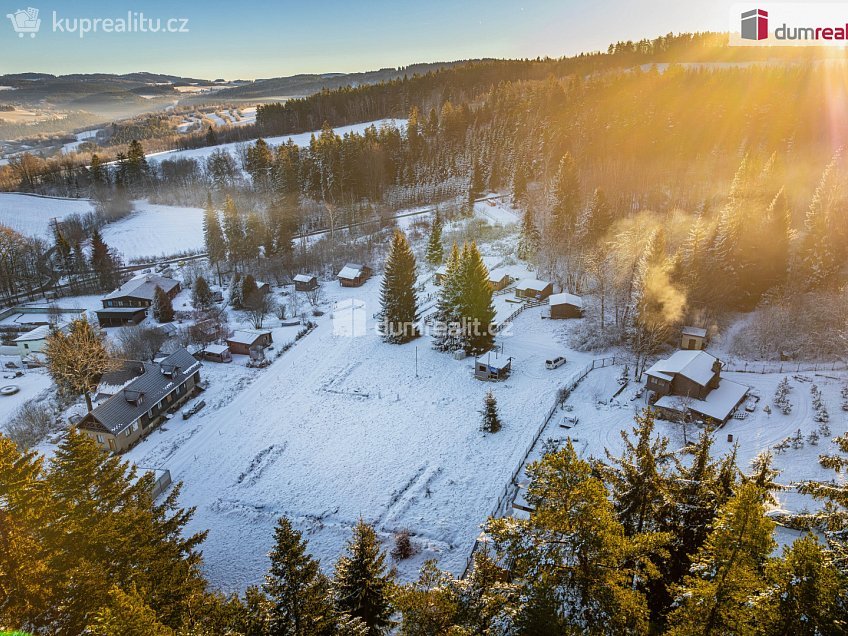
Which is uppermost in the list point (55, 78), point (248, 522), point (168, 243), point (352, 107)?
point (55, 78)

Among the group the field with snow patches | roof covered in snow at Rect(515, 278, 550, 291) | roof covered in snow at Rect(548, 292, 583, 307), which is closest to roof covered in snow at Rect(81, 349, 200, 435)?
the field with snow patches

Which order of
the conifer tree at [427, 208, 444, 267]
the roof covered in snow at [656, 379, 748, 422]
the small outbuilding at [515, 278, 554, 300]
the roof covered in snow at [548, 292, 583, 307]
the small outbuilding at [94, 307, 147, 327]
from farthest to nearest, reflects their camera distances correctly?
the conifer tree at [427, 208, 444, 267] → the small outbuilding at [94, 307, 147, 327] → the small outbuilding at [515, 278, 554, 300] → the roof covered in snow at [548, 292, 583, 307] → the roof covered in snow at [656, 379, 748, 422]

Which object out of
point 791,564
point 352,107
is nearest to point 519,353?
point 791,564

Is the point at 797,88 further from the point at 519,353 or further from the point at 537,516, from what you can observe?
the point at 537,516

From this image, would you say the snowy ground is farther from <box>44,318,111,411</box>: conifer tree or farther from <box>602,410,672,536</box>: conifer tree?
<box>44,318,111,411</box>: conifer tree

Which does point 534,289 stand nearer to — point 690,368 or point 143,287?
point 690,368

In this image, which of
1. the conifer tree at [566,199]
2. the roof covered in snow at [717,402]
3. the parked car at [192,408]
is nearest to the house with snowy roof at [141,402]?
the parked car at [192,408]

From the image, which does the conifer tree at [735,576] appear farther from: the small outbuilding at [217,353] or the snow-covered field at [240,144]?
the snow-covered field at [240,144]
